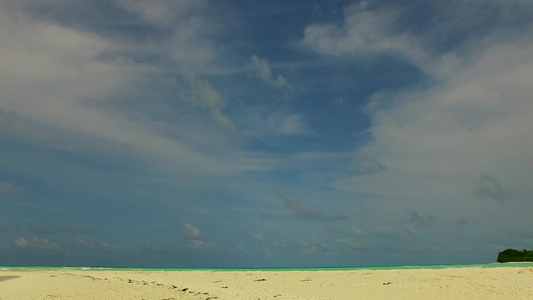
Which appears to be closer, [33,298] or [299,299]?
[299,299]

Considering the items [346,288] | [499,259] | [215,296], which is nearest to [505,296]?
[346,288]

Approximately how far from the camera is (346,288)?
24938 mm

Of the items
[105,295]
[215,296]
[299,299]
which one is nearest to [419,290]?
A: [299,299]

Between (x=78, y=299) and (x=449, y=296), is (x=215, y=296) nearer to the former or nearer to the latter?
(x=78, y=299)

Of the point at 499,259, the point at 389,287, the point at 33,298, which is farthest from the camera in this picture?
the point at 499,259

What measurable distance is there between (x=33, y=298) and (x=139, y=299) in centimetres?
581

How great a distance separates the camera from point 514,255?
8438cm

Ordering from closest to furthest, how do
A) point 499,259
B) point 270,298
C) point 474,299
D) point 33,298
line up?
point 474,299, point 270,298, point 33,298, point 499,259

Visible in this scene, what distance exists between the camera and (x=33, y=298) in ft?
70.1

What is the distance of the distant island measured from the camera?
8044 cm

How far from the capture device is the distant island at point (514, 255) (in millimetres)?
80438

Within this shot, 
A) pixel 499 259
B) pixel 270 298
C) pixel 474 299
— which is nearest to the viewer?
pixel 474 299

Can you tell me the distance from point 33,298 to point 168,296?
6852mm

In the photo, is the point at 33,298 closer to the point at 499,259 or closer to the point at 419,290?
the point at 419,290
